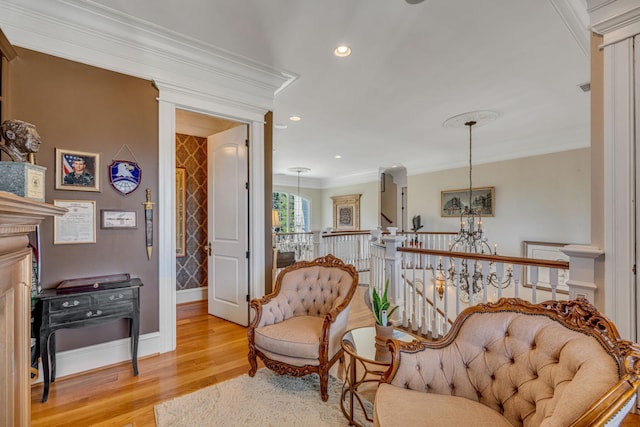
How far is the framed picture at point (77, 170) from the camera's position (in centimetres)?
229

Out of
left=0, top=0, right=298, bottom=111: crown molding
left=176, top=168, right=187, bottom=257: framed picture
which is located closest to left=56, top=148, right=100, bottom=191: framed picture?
left=0, top=0, right=298, bottom=111: crown molding

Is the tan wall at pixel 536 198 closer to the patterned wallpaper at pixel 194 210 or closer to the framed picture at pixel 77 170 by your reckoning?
the patterned wallpaper at pixel 194 210

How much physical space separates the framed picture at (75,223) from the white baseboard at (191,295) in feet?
7.16

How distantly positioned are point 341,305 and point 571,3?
9.56 ft

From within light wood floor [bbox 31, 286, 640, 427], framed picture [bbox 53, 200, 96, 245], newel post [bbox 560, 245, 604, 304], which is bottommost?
light wood floor [bbox 31, 286, 640, 427]

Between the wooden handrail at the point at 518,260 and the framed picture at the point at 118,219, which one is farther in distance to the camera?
the framed picture at the point at 118,219

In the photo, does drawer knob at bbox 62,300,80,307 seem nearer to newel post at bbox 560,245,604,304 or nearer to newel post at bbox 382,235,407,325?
newel post at bbox 382,235,407,325

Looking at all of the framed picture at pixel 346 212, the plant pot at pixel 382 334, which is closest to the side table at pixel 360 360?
the plant pot at pixel 382 334

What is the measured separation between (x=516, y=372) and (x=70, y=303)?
2862 millimetres

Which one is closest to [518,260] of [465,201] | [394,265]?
[394,265]

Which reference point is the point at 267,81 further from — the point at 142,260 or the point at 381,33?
the point at 142,260

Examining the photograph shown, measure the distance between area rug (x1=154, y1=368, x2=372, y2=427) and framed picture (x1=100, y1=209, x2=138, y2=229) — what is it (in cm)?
152

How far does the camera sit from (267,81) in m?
3.26

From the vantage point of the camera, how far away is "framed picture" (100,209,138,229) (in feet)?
8.11
